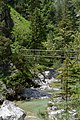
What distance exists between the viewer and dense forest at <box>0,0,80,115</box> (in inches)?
722

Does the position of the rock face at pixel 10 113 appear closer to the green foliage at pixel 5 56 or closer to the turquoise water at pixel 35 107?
the turquoise water at pixel 35 107

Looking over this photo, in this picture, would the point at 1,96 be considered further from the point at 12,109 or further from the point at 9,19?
the point at 9,19

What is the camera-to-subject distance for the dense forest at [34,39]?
18.3 metres

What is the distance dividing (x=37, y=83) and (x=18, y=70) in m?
3.65

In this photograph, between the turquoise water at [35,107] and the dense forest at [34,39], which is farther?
the turquoise water at [35,107]

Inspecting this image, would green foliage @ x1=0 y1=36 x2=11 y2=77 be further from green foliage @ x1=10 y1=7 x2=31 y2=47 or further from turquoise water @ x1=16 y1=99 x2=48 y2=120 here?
green foliage @ x1=10 y1=7 x2=31 y2=47

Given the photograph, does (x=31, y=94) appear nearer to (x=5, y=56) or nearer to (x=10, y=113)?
(x=5, y=56)

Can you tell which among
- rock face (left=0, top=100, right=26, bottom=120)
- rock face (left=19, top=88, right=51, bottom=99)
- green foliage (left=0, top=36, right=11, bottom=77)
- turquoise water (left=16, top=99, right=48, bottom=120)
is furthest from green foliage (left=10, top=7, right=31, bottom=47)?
rock face (left=0, top=100, right=26, bottom=120)

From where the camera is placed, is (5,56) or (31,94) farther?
(5,56)

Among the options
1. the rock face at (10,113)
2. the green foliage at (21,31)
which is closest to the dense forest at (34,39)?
the green foliage at (21,31)

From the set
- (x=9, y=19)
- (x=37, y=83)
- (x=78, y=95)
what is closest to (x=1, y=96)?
(x=37, y=83)

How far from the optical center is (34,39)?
46906 mm

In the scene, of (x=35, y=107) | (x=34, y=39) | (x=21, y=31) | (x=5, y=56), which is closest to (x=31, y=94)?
(x=5, y=56)

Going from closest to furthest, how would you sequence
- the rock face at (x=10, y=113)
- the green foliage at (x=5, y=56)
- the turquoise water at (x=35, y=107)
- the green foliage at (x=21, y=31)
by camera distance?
the rock face at (x=10, y=113) < the turquoise water at (x=35, y=107) < the green foliage at (x=5, y=56) < the green foliage at (x=21, y=31)
